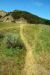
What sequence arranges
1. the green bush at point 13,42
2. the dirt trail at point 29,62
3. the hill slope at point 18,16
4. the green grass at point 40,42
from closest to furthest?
the dirt trail at point 29,62
the green grass at point 40,42
the green bush at point 13,42
the hill slope at point 18,16

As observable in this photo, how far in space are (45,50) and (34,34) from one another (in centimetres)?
1053

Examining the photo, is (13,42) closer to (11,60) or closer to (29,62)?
(11,60)

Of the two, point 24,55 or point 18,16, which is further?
point 18,16

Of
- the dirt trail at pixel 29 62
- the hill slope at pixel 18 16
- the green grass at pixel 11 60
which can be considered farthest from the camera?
the hill slope at pixel 18 16

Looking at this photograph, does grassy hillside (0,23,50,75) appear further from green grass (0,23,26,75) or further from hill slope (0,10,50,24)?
hill slope (0,10,50,24)

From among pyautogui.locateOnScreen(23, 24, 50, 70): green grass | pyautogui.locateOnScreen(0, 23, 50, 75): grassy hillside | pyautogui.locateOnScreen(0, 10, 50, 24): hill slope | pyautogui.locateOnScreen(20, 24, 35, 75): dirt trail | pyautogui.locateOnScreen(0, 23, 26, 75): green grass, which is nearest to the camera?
pyautogui.locateOnScreen(0, 23, 26, 75): green grass

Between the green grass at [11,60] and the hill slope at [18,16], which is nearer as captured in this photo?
the green grass at [11,60]

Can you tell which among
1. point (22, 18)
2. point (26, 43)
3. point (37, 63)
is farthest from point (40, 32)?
point (22, 18)

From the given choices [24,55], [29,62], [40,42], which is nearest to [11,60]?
[29,62]

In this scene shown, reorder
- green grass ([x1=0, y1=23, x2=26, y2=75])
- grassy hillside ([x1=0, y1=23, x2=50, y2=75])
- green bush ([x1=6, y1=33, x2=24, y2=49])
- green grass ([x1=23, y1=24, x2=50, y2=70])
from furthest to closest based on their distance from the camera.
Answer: green bush ([x1=6, y1=33, x2=24, y2=49])
green grass ([x1=23, y1=24, x2=50, y2=70])
grassy hillside ([x1=0, y1=23, x2=50, y2=75])
green grass ([x1=0, y1=23, x2=26, y2=75])

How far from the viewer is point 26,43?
36.0m

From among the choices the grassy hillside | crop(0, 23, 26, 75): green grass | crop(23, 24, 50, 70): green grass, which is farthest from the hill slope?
crop(0, 23, 26, 75): green grass

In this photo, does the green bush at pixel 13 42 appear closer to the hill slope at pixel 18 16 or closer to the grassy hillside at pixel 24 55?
the grassy hillside at pixel 24 55

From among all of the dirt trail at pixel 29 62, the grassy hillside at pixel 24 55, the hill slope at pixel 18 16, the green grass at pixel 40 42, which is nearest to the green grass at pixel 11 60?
the grassy hillside at pixel 24 55
